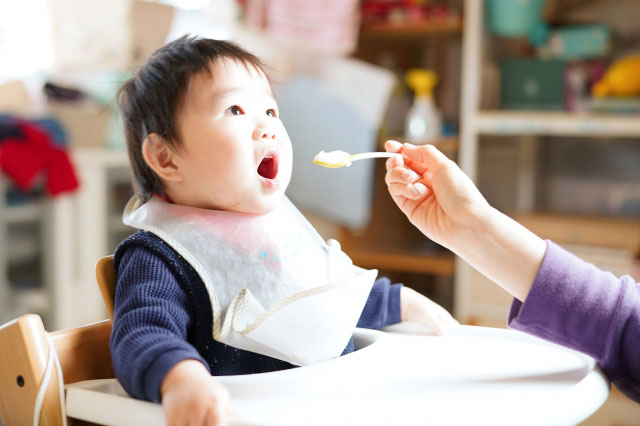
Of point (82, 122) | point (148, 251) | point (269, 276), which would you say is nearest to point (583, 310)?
point (269, 276)

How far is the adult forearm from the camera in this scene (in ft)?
2.25

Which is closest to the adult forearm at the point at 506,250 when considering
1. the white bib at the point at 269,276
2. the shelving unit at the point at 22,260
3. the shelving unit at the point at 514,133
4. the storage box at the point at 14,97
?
the white bib at the point at 269,276

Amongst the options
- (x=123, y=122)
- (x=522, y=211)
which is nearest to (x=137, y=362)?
(x=123, y=122)

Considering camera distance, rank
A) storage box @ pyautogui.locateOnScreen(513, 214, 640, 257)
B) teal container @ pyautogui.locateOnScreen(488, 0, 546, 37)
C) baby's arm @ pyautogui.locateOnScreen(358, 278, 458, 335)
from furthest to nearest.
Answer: teal container @ pyautogui.locateOnScreen(488, 0, 546, 37)
storage box @ pyautogui.locateOnScreen(513, 214, 640, 257)
baby's arm @ pyautogui.locateOnScreen(358, 278, 458, 335)

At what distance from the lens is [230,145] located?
69 centimetres

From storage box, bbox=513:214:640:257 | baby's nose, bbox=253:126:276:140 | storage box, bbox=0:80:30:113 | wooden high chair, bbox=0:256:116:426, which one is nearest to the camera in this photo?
wooden high chair, bbox=0:256:116:426

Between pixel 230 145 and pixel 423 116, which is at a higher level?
pixel 230 145

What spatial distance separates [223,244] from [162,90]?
0.17 m

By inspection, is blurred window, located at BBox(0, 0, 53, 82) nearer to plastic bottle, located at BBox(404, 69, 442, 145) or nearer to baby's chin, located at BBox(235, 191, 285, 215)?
plastic bottle, located at BBox(404, 69, 442, 145)

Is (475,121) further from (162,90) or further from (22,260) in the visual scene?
(162,90)

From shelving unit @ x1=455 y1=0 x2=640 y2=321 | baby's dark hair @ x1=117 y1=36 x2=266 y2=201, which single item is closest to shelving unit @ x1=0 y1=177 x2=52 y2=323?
shelving unit @ x1=455 y1=0 x2=640 y2=321

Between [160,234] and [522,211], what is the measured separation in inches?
84.4

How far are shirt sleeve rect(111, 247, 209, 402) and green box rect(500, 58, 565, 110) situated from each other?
190 cm

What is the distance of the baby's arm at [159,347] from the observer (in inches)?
19.5
